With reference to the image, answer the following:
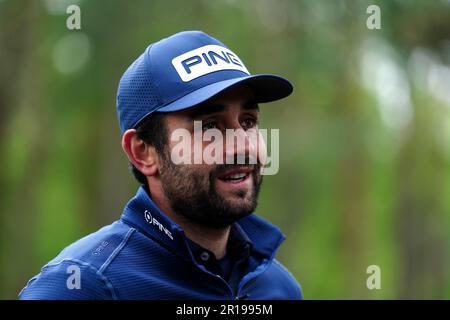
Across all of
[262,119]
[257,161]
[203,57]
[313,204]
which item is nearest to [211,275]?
[257,161]

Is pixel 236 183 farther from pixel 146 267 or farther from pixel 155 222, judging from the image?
pixel 146 267

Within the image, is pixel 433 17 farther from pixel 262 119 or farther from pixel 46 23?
pixel 46 23

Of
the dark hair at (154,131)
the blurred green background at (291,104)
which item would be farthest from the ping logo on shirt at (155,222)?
the blurred green background at (291,104)

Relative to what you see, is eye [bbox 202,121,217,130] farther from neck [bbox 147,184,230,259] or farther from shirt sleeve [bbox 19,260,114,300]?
shirt sleeve [bbox 19,260,114,300]

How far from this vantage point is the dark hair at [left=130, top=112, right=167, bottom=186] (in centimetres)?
352

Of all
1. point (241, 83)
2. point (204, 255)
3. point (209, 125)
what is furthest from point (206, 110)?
point (204, 255)

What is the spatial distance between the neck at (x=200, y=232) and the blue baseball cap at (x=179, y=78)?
424 millimetres

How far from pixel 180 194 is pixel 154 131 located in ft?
1.06

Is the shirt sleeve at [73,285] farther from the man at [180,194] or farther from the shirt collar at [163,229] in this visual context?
the shirt collar at [163,229]

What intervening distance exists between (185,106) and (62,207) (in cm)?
2201

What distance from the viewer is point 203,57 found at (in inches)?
139

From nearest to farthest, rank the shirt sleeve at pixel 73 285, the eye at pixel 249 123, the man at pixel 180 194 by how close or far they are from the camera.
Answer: the shirt sleeve at pixel 73 285
the man at pixel 180 194
the eye at pixel 249 123

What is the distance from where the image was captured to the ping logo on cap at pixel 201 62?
3496 mm

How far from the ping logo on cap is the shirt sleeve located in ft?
3.14
